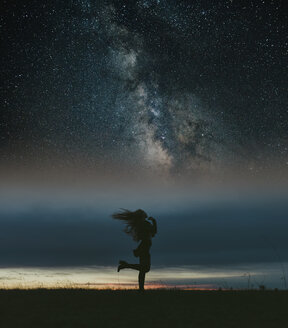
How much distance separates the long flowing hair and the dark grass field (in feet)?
5.77

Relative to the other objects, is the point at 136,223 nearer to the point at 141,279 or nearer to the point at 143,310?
the point at 141,279

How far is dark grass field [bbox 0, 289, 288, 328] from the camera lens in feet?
24.9

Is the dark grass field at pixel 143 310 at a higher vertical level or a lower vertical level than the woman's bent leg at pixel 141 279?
lower

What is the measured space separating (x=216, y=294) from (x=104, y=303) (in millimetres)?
3512

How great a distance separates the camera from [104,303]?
32.2ft

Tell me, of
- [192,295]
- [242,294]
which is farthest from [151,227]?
[242,294]

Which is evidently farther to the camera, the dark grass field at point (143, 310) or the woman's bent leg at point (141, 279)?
the woman's bent leg at point (141, 279)

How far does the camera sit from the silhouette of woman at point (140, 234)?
12404 millimetres

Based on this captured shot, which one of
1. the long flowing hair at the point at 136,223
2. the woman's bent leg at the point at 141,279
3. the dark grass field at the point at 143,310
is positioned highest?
the long flowing hair at the point at 136,223

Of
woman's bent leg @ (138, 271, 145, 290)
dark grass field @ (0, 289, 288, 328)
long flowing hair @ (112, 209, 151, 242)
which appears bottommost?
dark grass field @ (0, 289, 288, 328)

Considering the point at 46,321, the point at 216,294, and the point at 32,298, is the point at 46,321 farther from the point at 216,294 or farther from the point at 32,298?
the point at 216,294

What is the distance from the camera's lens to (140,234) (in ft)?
42.3

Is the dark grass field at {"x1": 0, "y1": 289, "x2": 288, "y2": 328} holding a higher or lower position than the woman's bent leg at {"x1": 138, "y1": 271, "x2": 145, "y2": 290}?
lower

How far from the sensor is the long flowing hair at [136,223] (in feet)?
42.2
